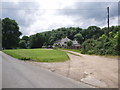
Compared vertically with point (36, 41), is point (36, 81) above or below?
below

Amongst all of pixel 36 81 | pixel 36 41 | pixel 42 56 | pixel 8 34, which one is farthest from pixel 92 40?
pixel 36 41

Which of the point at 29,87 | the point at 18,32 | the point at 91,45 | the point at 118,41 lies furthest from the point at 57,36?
the point at 29,87

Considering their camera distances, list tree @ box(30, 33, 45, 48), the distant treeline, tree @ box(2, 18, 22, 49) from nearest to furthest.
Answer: the distant treeline
tree @ box(2, 18, 22, 49)
tree @ box(30, 33, 45, 48)

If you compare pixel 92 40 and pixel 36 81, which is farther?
pixel 92 40

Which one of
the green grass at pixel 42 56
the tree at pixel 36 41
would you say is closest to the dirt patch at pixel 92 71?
the green grass at pixel 42 56

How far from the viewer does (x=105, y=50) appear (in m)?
15.5

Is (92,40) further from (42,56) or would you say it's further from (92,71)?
(92,71)

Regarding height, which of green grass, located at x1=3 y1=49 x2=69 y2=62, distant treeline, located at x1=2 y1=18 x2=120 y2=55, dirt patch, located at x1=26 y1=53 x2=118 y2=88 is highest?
distant treeline, located at x1=2 y1=18 x2=120 y2=55

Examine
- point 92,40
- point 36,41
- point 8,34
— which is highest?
point 8,34

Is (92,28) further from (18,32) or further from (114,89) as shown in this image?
(114,89)

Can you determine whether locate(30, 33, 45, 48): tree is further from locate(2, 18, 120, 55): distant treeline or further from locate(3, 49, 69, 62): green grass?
locate(3, 49, 69, 62): green grass

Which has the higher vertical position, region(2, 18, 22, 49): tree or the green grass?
region(2, 18, 22, 49): tree

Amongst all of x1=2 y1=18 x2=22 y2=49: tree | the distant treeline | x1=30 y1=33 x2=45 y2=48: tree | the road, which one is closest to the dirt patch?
the road

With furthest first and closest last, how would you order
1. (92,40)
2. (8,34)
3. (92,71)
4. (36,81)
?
(8,34), (92,40), (92,71), (36,81)
